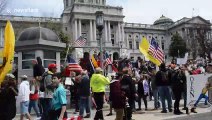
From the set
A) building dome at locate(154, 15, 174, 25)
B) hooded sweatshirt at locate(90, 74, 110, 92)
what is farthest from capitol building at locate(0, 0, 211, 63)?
hooded sweatshirt at locate(90, 74, 110, 92)

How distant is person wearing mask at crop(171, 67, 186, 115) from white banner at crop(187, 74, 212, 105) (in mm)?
919

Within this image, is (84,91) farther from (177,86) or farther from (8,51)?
(8,51)

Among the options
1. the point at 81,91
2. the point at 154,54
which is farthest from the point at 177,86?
the point at 154,54

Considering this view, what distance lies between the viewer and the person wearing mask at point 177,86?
45.9 ft

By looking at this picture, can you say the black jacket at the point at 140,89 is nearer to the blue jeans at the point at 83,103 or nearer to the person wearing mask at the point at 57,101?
the blue jeans at the point at 83,103

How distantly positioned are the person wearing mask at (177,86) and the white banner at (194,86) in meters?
0.92

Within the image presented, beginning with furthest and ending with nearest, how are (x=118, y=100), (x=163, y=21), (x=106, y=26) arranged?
(x=163, y=21)
(x=106, y=26)
(x=118, y=100)

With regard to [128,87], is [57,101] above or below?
below

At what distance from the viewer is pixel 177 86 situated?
14.1 meters

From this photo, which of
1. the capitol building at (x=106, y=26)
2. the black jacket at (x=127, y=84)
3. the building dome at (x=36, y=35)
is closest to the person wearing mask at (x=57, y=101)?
the black jacket at (x=127, y=84)

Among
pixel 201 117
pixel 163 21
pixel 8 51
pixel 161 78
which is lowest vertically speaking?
pixel 201 117

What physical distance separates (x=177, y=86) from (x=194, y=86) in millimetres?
1644

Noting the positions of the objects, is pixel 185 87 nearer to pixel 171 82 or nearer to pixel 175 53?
pixel 171 82

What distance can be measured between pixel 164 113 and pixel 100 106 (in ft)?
10.4
